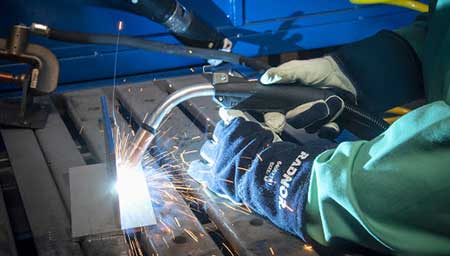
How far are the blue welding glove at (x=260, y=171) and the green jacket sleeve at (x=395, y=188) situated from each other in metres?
0.08

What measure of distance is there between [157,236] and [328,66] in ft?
2.46

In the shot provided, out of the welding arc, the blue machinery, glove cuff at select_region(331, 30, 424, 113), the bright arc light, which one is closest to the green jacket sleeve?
the bright arc light

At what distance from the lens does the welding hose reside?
6.12 feet

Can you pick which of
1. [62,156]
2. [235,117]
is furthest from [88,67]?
[235,117]

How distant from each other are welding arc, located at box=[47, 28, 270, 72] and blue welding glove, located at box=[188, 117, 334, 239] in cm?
63

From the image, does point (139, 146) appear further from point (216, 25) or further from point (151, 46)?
point (216, 25)

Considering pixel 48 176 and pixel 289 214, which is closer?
pixel 289 214

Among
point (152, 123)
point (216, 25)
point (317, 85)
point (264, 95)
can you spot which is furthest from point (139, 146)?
point (216, 25)

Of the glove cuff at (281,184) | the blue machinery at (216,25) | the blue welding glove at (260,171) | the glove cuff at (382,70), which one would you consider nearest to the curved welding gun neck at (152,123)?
the blue welding glove at (260,171)

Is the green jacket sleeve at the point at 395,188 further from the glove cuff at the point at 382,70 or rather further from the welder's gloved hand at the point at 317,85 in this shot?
the glove cuff at the point at 382,70

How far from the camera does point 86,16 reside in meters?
2.07

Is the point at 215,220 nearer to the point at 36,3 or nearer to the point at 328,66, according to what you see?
the point at 328,66

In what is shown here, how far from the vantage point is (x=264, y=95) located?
4.59ft

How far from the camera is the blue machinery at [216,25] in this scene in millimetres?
2035
